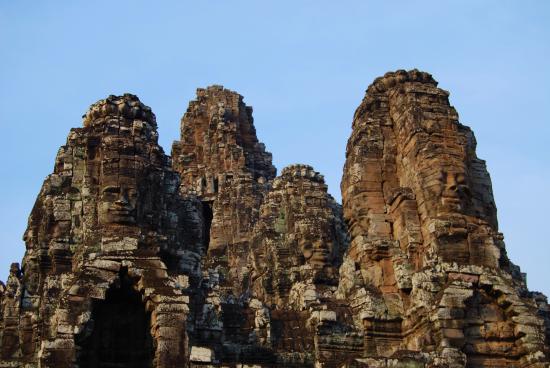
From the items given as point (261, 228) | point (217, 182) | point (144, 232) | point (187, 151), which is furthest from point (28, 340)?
point (187, 151)

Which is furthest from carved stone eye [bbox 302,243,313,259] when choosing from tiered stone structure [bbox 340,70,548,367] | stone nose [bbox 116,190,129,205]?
stone nose [bbox 116,190,129,205]

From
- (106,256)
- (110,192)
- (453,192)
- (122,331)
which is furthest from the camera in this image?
(453,192)

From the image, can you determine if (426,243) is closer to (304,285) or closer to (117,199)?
(304,285)

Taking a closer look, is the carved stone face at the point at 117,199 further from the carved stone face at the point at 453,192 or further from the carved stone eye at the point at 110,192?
the carved stone face at the point at 453,192

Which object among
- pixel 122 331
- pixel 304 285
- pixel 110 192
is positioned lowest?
pixel 122 331

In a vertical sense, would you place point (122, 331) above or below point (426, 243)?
below

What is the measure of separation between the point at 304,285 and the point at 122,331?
342 inches

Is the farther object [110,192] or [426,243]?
[426,243]

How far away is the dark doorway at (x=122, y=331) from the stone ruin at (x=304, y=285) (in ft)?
0.09

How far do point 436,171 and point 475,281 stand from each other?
2881 mm

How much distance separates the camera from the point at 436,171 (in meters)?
22.9

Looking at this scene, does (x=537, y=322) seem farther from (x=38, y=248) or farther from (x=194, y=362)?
(x=38, y=248)

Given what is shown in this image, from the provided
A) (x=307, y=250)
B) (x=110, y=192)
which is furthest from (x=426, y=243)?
(x=307, y=250)

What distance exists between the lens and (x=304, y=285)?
27.5 m
